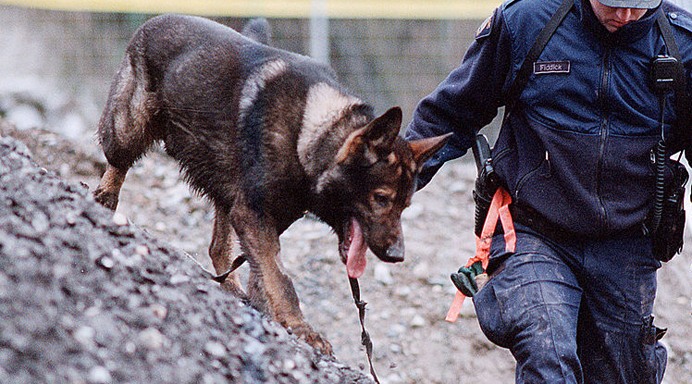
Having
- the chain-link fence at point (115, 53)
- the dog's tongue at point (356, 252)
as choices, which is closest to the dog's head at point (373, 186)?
the dog's tongue at point (356, 252)

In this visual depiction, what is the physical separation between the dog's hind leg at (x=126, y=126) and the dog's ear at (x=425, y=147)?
1.56m

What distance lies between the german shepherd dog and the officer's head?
0.86m

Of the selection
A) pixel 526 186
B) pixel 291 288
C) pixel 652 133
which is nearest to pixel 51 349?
pixel 291 288

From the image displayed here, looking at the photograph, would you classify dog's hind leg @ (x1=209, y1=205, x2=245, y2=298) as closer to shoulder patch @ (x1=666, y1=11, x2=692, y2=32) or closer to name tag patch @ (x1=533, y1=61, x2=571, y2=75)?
name tag patch @ (x1=533, y1=61, x2=571, y2=75)

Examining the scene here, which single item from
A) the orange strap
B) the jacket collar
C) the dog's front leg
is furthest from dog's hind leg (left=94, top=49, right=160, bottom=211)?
the jacket collar

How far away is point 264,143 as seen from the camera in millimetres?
3324

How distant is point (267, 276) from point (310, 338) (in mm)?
361

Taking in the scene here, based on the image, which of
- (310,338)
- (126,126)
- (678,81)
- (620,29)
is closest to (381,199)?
(310,338)

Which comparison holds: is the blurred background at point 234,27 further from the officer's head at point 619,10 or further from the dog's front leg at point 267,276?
the officer's head at point 619,10

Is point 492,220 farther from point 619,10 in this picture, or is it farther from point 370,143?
point 619,10

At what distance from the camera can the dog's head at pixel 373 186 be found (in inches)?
123

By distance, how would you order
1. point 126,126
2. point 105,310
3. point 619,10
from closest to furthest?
point 105,310 < point 619,10 < point 126,126

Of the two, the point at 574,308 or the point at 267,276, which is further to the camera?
the point at 267,276

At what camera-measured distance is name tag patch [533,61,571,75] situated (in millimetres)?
3086
